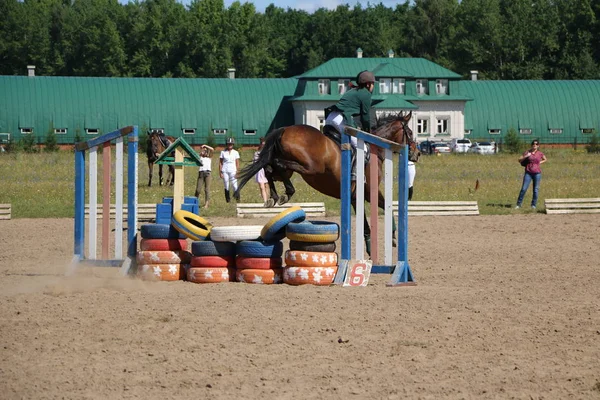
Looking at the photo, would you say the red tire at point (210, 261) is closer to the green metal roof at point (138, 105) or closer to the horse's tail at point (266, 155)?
the horse's tail at point (266, 155)

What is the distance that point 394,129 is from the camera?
14086 millimetres

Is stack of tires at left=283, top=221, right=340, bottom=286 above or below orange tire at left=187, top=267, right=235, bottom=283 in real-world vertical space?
above

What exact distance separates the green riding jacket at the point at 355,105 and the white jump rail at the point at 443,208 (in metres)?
10.3

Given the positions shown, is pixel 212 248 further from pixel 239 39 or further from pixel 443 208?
pixel 239 39

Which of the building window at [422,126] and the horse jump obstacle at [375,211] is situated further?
the building window at [422,126]

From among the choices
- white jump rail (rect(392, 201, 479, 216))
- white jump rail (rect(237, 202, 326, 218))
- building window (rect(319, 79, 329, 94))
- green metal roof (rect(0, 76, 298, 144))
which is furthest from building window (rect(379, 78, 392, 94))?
white jump rail (rect(237, 202, 326, 218))

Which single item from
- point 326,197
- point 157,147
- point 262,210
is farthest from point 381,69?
point 262,210

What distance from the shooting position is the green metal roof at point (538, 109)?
76.8 meters

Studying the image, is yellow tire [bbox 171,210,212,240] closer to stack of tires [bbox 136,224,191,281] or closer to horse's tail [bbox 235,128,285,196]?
stack of tires [bbox 136,224,191,281]

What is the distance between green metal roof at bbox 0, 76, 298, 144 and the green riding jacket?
57.1 m

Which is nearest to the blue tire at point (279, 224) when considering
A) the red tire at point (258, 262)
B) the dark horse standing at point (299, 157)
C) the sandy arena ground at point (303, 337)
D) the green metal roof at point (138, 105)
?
the red tire at point (258, 262)

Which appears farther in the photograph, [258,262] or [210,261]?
[210,261]

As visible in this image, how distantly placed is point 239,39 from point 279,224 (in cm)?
8765

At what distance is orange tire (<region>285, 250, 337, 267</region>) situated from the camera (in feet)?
37.2
